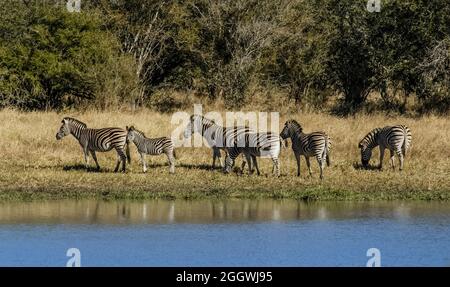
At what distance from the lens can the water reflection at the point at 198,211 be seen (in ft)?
50.1

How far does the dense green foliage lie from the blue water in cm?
1261

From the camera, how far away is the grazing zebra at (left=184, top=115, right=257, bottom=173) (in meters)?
19.4

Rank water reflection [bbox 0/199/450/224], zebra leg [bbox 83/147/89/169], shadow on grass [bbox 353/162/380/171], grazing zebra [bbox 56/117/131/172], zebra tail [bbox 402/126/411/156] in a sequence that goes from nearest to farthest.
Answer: water reflection [bbox 0/199/450/224] < grazing zebra [bbox 56/117/131/172] < zebra leg [bbox 83/147/89/169] < shadow on grass [bbox 353/162/380/171] < zebra tail [bbox 402/126/411/156]

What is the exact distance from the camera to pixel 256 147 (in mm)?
18922

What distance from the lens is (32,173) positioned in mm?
18469

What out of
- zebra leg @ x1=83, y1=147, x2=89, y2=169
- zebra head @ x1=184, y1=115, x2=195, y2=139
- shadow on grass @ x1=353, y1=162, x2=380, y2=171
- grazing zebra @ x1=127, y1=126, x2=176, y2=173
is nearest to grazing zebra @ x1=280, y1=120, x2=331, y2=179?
shadow on grass @ x1=353, y1=162, x2=380, y2=171

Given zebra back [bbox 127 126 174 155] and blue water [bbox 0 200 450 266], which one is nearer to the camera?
blue water [bbox 0 200 450 266]

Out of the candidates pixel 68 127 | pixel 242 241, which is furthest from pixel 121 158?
pixel 242 241

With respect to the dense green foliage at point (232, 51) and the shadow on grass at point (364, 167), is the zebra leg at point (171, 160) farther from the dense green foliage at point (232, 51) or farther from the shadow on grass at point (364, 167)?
the dense green foliage at point (232, 51)

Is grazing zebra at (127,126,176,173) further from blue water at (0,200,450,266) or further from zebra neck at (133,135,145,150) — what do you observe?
blue water at (0,200,450,266)
